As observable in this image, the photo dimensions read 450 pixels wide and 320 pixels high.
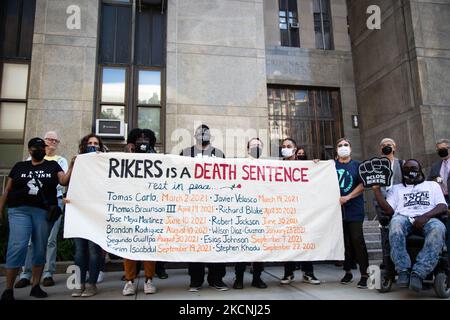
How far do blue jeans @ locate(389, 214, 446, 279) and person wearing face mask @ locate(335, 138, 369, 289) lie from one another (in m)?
0.59

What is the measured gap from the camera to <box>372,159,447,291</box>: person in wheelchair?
4.49 meters

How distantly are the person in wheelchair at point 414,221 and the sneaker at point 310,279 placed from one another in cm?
121

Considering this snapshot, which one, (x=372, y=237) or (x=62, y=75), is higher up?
(x=62, y=75)

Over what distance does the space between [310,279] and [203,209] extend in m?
1.91

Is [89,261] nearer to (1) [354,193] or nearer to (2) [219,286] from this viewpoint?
(2) [219,286]

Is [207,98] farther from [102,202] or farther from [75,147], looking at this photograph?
[102,202]

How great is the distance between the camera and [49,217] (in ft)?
16.1

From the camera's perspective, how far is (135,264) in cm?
497

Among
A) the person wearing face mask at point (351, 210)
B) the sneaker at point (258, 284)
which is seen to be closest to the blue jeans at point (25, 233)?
the sneaker at point (258, 284)

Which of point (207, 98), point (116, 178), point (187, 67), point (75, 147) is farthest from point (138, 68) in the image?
point (116, 178)

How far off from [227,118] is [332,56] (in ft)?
15.8

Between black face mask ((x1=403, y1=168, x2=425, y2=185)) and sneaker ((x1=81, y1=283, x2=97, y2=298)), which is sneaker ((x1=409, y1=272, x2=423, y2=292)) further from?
sneaker ((x1=81, y1=283, x2=97, y2=298))

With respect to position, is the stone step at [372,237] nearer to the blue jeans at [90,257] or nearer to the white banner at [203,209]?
the white banner at [203,209]

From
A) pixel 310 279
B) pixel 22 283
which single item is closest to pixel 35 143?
pixel 22 283
